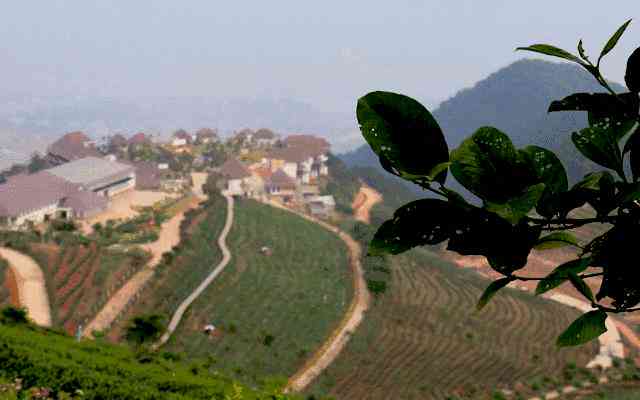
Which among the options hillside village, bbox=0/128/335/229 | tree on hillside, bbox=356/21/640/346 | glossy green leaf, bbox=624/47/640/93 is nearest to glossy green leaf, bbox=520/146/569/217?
tree on hillside, bbox=356/21/640/346

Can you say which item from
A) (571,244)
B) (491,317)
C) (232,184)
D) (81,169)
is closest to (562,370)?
(491,317)

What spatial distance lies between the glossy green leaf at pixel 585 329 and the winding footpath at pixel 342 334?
58.4 feet

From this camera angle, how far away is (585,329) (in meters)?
1.03

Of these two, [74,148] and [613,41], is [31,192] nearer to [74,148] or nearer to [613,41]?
[74,148]

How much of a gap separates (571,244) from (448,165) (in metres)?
0.35

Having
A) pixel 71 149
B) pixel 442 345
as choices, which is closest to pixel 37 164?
pixel 71 149

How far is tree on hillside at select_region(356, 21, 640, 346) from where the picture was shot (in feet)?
2.99

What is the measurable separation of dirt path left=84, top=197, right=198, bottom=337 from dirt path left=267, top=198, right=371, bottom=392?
26.6ft

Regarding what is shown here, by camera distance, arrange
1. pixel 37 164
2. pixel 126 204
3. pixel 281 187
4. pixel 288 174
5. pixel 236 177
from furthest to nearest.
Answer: pixel 37 164 < pixel 288 174 < pixel 281 187 < pixel 236 177 < pixel 126 204

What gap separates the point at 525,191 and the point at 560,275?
6.6 inches

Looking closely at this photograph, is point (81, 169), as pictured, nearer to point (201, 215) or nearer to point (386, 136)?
point (201, 215)

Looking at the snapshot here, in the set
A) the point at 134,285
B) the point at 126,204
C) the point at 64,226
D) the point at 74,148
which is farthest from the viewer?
the point at 74,148

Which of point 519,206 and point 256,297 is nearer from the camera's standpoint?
point 519,206

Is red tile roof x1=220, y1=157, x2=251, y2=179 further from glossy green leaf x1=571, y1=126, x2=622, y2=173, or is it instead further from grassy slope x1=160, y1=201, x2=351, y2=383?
glossy green leaf x1=571, y1=126, x2=622, y2=173
